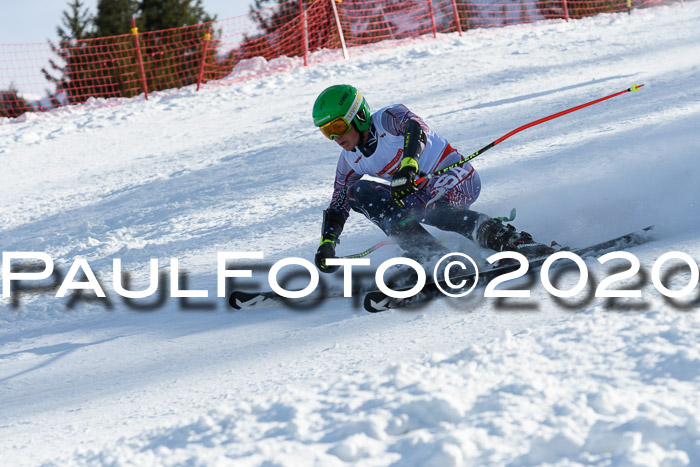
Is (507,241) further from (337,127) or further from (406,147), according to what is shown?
(337,127)

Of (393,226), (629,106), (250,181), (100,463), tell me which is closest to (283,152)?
(250,181)

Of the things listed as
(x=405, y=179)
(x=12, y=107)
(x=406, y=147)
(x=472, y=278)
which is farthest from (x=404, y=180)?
(x=12, y=107)

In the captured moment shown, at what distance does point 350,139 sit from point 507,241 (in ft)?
3.34

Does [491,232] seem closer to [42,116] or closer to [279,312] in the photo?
[279,312]

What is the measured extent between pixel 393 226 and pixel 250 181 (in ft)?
11.2

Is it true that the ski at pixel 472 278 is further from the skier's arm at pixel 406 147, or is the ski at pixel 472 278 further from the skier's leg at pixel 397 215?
the skier's arm at pixel 406 147

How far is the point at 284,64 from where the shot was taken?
13984mm

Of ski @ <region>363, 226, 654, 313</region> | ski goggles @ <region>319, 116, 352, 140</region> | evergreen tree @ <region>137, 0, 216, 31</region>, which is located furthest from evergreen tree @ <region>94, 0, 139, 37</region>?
ski @ <region>363, 226, 654, 313</region>

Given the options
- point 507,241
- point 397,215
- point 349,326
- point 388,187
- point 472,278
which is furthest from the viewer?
point 388,187

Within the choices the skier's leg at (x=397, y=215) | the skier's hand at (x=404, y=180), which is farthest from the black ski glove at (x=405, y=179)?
the skier's leg at (x=397, y=215)

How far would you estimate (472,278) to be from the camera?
12.0ft

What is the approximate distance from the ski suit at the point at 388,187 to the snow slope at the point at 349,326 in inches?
12.9

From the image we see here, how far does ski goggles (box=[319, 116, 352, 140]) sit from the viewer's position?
12.8 feet

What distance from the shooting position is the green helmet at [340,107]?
3.89 meters
